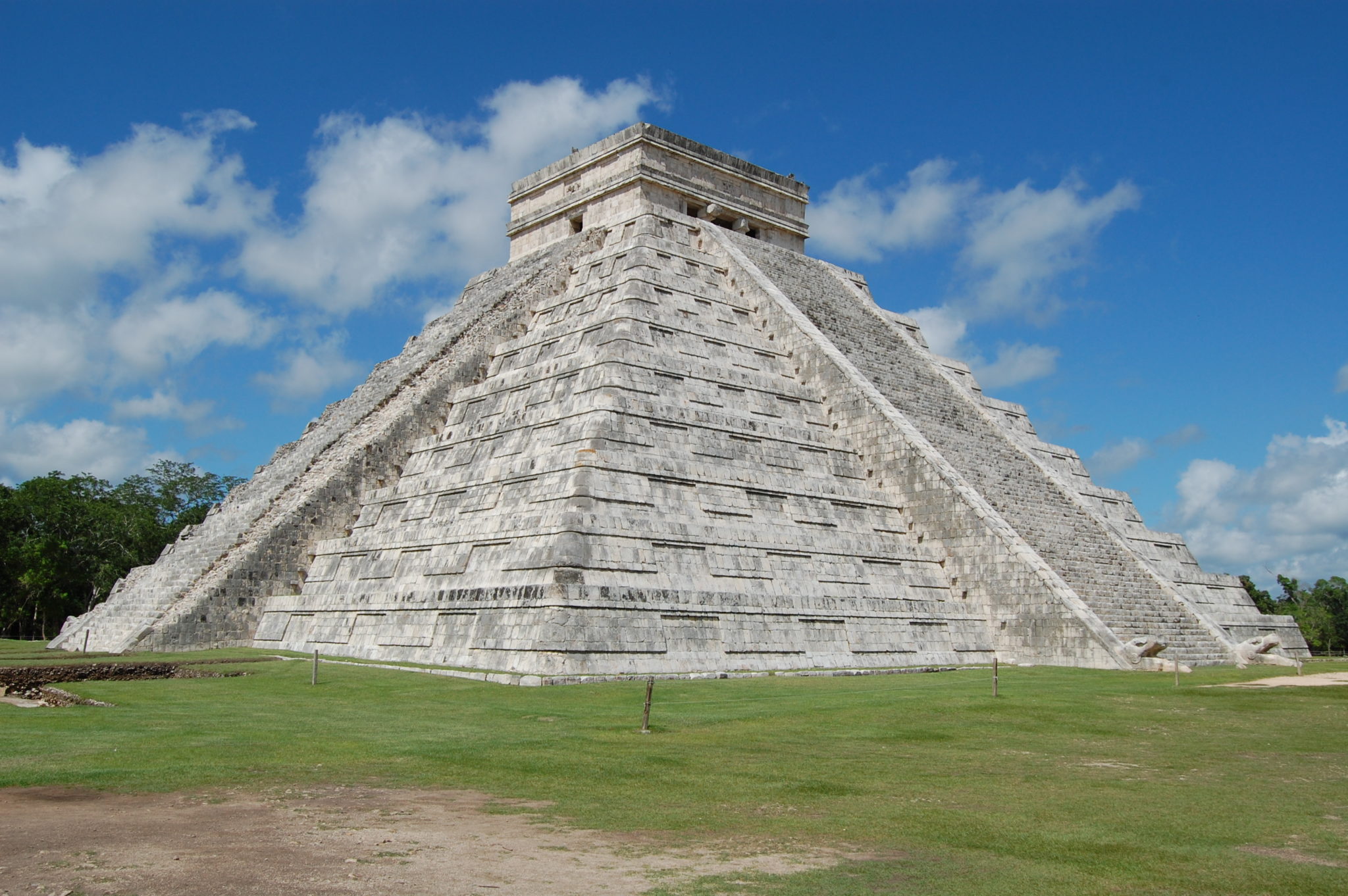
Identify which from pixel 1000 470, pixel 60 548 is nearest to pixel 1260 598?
pixel 1000 470

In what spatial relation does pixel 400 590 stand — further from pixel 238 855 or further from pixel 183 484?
pixel 183 484

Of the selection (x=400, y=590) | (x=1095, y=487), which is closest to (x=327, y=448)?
(x=400, y=590)

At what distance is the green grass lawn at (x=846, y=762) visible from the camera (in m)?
6.12

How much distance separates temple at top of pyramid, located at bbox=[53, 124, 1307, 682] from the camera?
669 inches

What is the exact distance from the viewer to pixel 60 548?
120ft

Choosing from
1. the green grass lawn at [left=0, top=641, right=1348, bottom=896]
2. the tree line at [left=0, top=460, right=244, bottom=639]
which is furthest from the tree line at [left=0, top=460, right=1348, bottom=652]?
the green grass lawn at [left=0, top=641, right=1348, bottom=896]

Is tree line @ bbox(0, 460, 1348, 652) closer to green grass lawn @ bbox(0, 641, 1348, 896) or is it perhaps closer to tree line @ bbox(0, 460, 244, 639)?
tree line @ bbox(0, 460, 244, 639)

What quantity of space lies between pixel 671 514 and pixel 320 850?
12.1 meters

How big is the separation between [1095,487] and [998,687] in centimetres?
1295

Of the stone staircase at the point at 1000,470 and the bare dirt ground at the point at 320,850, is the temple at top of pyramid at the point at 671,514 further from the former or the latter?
the bare dirt ground at the point at 320,850

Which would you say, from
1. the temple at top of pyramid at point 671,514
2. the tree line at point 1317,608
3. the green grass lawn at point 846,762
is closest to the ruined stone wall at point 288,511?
the temple at top of pyramid at point 671,514

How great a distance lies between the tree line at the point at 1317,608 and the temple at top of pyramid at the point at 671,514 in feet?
71.2

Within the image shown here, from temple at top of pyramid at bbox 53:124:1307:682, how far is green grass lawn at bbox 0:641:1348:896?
2347 mm

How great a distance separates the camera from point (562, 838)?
6.49 meters
